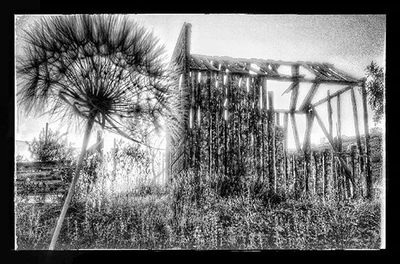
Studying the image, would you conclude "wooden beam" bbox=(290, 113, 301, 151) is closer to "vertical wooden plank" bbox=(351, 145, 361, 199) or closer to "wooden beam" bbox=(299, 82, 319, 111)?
"wooden beam" bbox=(299, 82, 319, 111)

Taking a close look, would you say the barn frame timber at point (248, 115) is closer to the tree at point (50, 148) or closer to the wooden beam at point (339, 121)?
the wooden beam at point (339, 121)

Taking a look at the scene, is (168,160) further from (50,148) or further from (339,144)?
(339,144)

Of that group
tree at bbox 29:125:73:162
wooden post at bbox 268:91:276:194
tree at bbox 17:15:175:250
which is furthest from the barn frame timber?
tree at bbox 29:125:73:162

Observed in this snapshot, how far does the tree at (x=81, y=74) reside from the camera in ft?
13.7

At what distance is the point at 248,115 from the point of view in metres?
4.38

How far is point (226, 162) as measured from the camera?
4.29m

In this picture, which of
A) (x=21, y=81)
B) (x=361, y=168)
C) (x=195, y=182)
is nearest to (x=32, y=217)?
(x=21, y=81)

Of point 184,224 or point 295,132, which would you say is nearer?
point 184,224

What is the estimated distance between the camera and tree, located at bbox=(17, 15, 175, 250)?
4.18 m

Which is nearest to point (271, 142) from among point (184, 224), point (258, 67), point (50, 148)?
point (258, 67)

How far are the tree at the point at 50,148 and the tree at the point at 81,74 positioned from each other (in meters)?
0.17

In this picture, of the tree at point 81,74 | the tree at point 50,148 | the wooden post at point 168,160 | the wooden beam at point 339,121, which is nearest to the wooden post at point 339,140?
the wooden beam at point 339,121

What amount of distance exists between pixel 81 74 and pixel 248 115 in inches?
68.8
